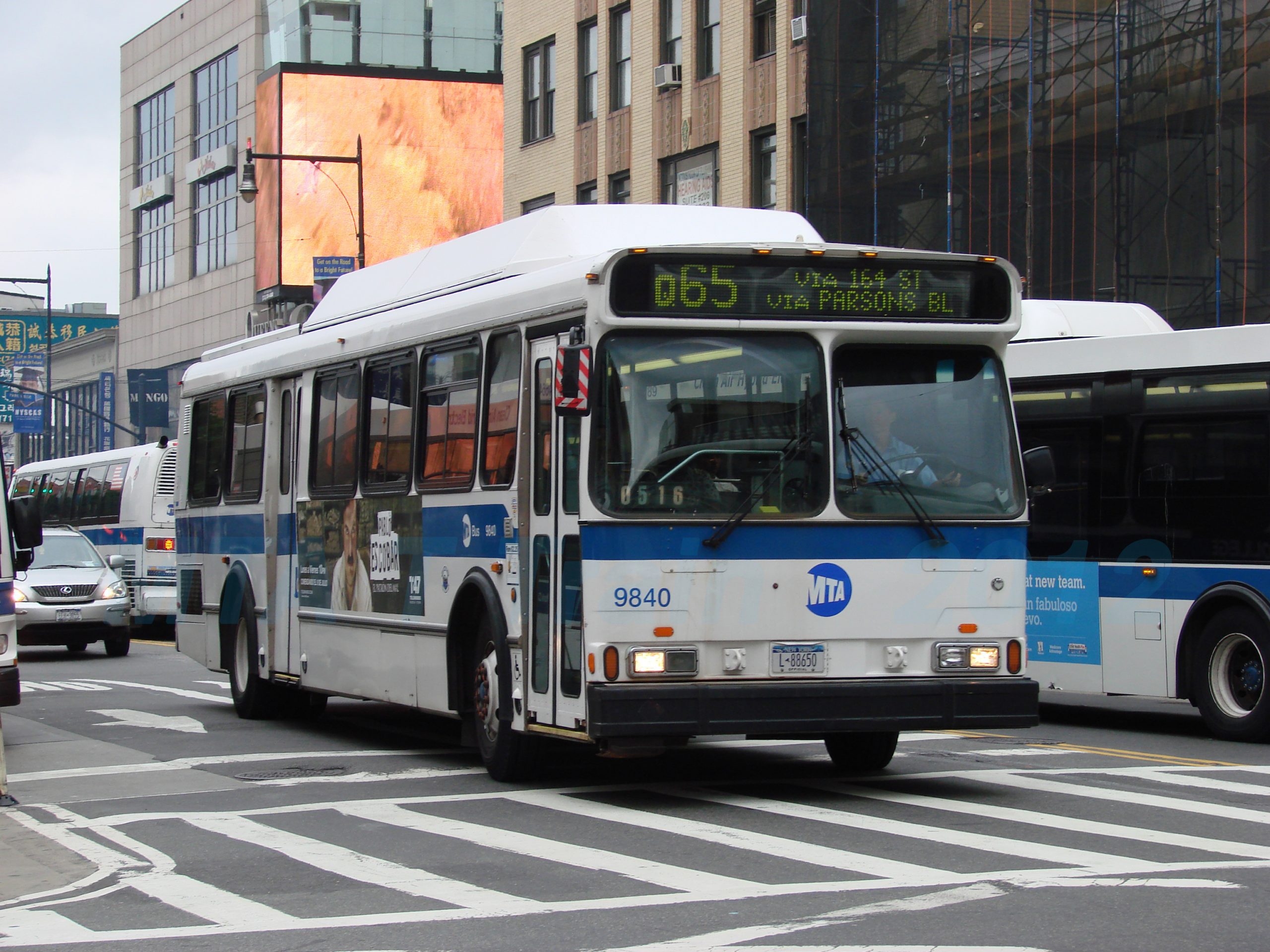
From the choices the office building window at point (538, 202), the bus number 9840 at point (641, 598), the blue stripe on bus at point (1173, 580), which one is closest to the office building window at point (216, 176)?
the office building window at point (538, 202)

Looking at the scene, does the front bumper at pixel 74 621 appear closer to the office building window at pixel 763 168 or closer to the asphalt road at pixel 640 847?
the asphalt road at pixel 640 847

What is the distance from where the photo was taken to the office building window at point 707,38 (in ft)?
123

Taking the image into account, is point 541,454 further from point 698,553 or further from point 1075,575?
point 1075,575

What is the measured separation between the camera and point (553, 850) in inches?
359

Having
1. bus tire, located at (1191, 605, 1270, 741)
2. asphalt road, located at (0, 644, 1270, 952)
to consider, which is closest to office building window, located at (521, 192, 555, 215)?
asphalt road, located at (0, 644, 1270, 952)

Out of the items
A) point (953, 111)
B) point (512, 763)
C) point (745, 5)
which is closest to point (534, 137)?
point (745, 5)

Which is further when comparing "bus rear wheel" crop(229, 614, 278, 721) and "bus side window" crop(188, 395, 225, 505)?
"bus side window" crop(188, 395, 225, 505)

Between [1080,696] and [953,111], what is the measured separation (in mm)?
14800

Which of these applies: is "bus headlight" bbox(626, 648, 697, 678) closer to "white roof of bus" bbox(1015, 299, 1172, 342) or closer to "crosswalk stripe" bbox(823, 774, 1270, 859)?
"crosswalk stripe" bbox(823, 774, 1270, 859)

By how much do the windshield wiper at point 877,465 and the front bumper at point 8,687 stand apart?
19.7 feet

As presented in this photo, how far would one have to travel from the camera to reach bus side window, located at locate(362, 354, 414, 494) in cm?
1322

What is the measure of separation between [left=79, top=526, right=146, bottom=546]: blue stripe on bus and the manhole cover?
21.2 meters

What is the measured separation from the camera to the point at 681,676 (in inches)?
403

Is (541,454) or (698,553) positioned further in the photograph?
(541,454)
